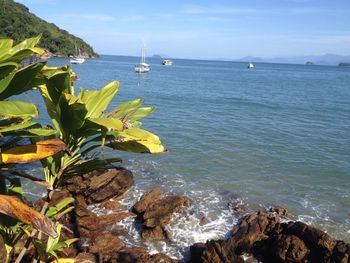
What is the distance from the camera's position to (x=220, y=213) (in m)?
15.0

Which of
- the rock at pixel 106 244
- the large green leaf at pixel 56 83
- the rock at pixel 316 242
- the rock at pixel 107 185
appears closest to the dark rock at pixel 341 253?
the rock at pixel 316 242

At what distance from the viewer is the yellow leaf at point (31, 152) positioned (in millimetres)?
2865

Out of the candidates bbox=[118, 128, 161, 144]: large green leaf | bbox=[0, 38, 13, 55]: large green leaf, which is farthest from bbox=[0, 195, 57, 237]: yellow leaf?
bbox=[0, 38, 13, 55]: large green leaf

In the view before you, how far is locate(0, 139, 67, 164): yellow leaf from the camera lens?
2.87 metres

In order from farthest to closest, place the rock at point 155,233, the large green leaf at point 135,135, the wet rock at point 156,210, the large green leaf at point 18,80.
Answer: the wet rock at point 156,210, the rock at point 155,233, the large green leaf at point 135,135, the large green leaf at point 18,80

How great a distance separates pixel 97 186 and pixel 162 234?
374cm

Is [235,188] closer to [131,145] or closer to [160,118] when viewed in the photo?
[131,145]

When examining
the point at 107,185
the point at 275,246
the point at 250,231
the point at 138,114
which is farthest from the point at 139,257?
the point at 138,114

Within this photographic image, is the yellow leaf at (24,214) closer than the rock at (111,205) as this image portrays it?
Yes

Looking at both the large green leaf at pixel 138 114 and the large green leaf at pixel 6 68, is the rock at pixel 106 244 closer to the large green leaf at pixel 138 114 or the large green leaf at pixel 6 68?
the large green leaf at pixel 138 114

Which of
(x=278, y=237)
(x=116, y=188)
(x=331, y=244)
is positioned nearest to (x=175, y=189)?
(x=116, y=188)

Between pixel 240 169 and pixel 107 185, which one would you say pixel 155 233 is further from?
pixel 240 169

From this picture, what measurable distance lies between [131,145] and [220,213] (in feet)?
39.3

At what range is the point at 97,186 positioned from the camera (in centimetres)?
1558
